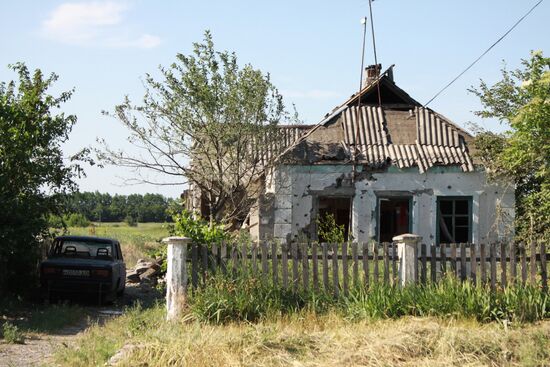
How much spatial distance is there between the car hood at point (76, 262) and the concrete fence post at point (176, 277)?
4.71m

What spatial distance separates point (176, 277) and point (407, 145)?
39.9 ft

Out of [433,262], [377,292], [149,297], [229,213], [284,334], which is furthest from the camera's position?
[229,213]

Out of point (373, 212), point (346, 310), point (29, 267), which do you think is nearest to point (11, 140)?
point (29, 267)

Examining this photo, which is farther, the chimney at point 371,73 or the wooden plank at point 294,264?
the chimney at point 371,73

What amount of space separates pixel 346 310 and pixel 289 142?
1094cm

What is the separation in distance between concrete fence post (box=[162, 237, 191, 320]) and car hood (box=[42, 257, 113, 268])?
4712 mm

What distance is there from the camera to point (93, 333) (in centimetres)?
1041

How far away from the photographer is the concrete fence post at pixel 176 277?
10.4 metres

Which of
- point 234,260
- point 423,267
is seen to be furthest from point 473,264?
point 234,260

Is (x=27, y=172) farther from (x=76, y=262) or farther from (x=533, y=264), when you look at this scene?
(x=533, y=264)

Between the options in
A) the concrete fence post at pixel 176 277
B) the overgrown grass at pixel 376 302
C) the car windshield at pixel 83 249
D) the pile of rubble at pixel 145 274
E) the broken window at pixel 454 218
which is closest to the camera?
the overgrown grass at pixel 376 302

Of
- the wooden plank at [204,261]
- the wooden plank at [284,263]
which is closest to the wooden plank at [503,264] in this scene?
the wooden plank at [284,263]

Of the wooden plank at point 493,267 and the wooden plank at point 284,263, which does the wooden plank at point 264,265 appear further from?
the wooden plank at point 493,267

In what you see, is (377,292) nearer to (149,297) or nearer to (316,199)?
(149,297)
